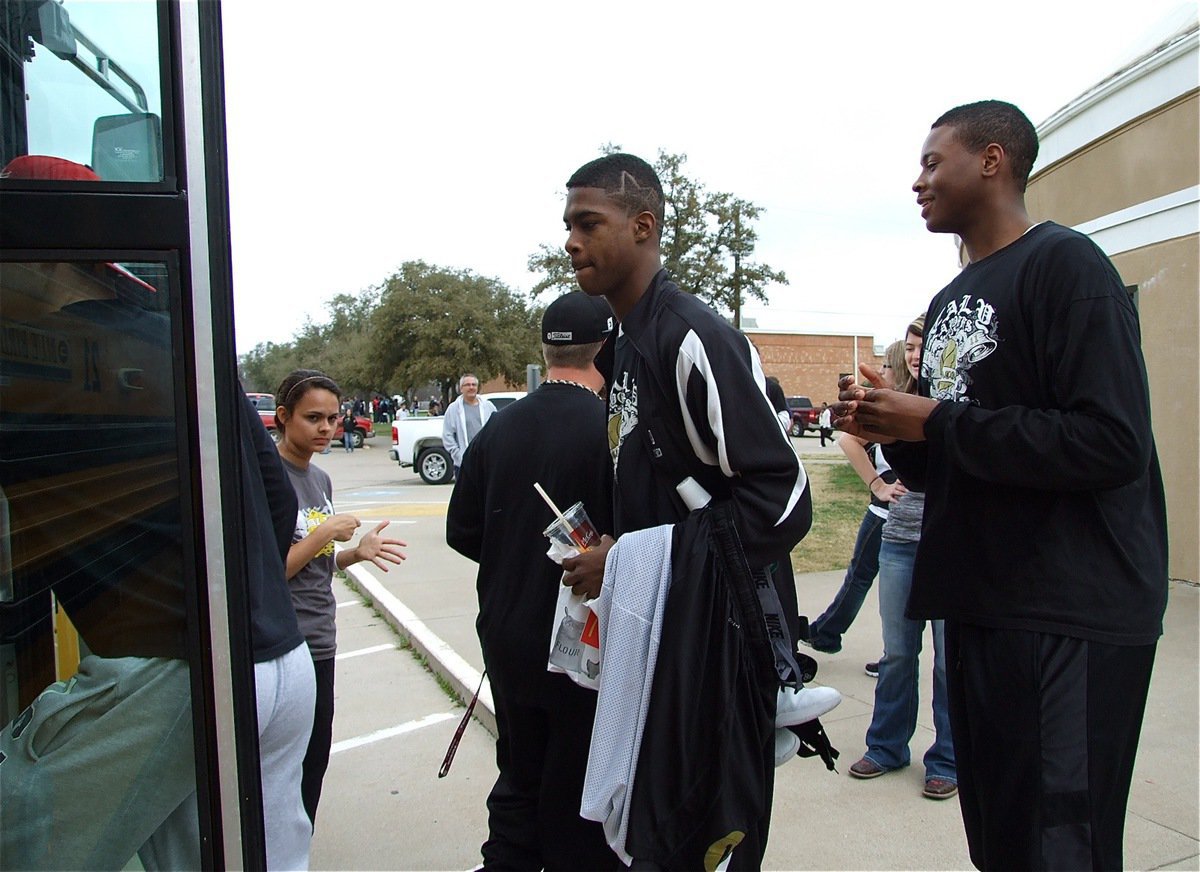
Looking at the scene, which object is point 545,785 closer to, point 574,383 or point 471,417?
point 574,383

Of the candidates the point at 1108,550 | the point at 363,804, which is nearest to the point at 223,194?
the point at 1108,550

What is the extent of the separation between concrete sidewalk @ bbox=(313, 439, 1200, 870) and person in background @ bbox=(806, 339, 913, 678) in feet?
0.89

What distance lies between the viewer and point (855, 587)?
492cm

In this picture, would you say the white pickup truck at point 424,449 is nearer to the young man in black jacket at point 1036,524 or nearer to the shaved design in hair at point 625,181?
the shaved design in hair at point 625,181

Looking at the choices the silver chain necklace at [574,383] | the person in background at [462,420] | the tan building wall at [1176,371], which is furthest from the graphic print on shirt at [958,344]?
the person in background at [462,420]

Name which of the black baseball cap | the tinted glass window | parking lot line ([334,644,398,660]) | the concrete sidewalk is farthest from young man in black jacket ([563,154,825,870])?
parking lot line ([334,644,398,660])

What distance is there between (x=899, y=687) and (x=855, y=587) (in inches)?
47.4

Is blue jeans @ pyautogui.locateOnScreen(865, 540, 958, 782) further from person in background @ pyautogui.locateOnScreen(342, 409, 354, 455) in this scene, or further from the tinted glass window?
person in background @ pyautogui.locateOnScreen(342, 409, 354, 455)

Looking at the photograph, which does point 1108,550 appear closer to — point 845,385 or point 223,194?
point 845,385

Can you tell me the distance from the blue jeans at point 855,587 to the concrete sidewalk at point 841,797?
0.82 feet

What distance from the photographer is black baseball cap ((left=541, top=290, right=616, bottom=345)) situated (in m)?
2.94

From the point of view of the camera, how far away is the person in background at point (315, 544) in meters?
2.92

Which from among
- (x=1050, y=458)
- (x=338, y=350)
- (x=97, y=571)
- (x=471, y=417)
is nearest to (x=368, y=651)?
(x=471, y=417)

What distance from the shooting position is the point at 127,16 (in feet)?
5.45
